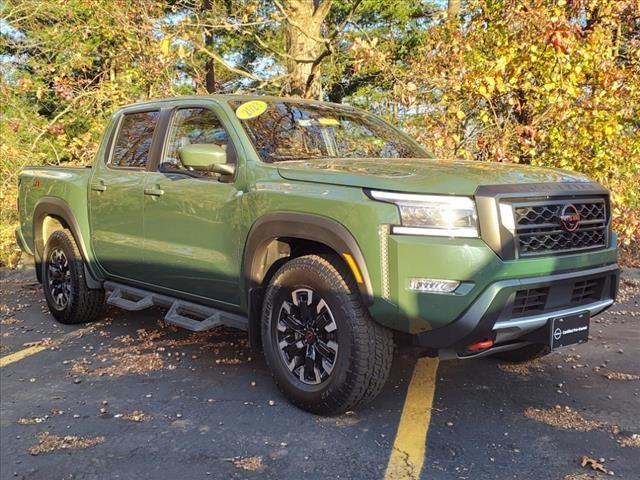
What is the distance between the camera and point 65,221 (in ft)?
19.3

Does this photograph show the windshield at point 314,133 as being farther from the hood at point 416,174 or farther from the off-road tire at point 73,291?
the off-road tire at point 73,291

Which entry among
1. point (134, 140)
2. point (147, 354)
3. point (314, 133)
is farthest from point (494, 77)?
point (147, 354)

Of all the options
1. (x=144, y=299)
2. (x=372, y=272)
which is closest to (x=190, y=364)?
(x=144, y=299)

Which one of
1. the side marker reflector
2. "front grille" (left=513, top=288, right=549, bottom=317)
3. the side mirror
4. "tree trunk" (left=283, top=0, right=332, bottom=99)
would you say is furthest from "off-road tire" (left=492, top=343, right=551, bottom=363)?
"tree trunk" (left=283, top=0, right=332, bottom=99)

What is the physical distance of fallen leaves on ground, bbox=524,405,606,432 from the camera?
3.56 meters

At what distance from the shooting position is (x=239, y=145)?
4.16 m

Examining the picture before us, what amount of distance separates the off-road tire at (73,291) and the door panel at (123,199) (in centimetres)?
32

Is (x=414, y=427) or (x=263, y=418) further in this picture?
(x=263, y=418)

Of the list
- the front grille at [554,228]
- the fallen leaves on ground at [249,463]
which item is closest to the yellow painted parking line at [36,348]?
the fallen leaves on ground at [249,463]

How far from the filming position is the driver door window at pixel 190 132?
176 inches

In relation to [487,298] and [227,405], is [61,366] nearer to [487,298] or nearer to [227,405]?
[227,405]

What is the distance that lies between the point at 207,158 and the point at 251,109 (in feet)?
2.10

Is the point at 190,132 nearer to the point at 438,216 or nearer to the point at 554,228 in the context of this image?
the point at 438,216

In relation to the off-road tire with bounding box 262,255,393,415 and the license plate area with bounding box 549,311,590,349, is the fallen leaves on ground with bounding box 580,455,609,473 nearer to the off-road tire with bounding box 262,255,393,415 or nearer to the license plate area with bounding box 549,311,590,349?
the license plate area with bounding box 549,311,590,349
